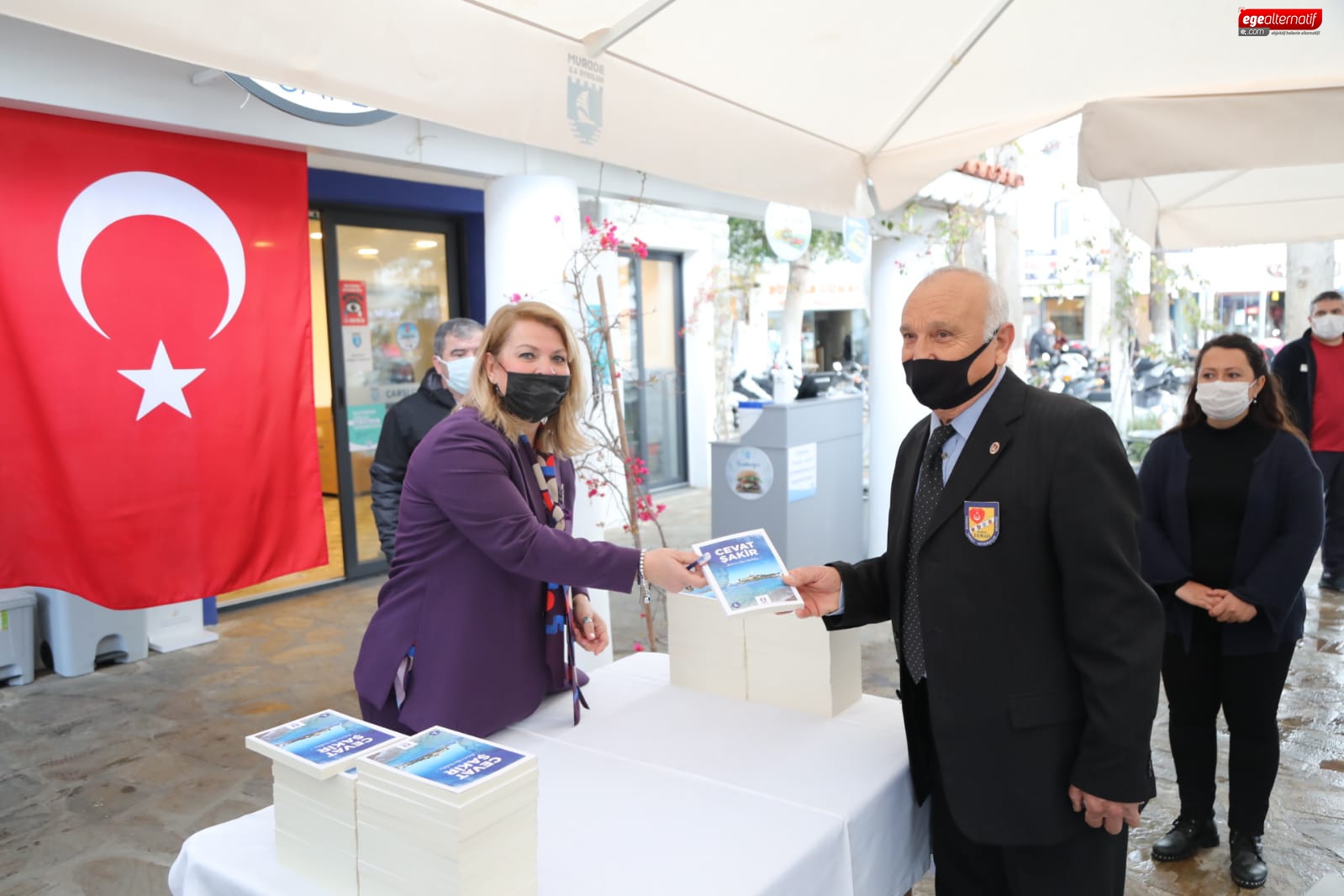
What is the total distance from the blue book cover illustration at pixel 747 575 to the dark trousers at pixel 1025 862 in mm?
350

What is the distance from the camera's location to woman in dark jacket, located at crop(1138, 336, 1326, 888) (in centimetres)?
283

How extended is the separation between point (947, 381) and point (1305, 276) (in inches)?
406

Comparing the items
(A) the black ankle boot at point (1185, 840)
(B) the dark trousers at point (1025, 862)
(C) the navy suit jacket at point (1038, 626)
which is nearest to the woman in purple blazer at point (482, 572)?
(C) the navy suit jacket at point (1038, 626)

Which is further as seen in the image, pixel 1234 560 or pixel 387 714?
pixel 1234 560

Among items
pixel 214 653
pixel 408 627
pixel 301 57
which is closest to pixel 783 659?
pixel 408 627

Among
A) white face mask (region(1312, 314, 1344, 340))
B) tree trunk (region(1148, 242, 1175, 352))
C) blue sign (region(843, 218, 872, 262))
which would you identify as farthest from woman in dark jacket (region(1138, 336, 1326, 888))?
tree trunk (region(1148, 242, 1175, 352))

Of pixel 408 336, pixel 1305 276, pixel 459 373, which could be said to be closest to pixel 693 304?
pixel 408 336

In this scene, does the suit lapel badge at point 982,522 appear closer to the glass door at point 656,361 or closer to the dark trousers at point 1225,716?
the dark trousers at point 1225,716

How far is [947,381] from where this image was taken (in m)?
1.86

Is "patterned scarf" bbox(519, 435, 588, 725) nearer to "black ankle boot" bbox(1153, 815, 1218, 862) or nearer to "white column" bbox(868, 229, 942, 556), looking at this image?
"black ankle boot" bbox(1153, 815, 1218, 862)

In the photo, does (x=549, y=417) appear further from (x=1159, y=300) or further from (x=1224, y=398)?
(x=1159, y=300)

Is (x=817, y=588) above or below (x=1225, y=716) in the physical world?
above

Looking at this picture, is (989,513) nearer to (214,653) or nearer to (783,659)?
(783,659)

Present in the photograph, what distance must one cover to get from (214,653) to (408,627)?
445 cm
